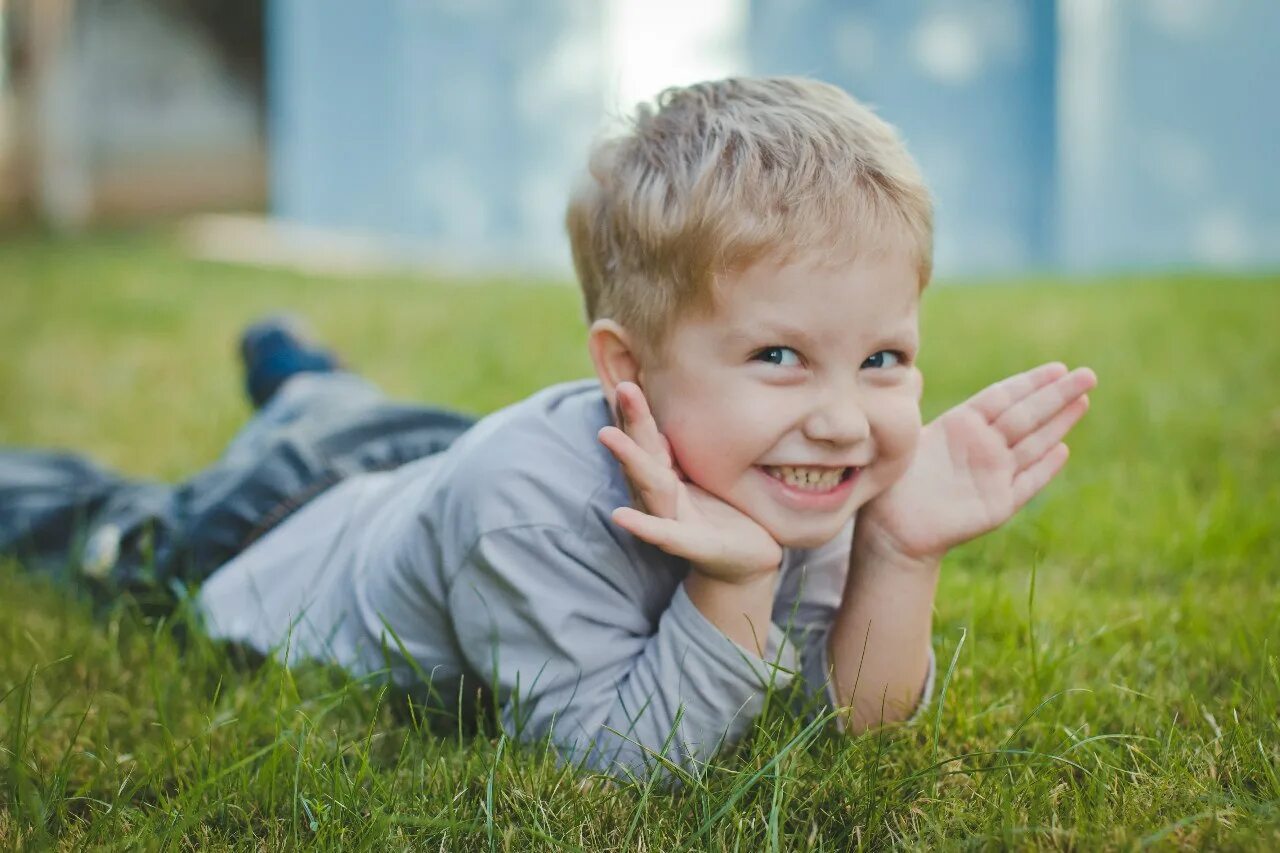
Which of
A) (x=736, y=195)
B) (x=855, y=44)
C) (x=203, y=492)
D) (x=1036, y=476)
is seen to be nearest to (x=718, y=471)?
(x=736, y=195)

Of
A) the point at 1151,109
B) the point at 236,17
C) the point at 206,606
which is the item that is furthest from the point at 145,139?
the point at 206,606

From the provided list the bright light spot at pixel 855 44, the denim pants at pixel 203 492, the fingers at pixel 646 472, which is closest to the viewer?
the fingers at pixel 646 472

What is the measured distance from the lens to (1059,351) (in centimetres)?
414

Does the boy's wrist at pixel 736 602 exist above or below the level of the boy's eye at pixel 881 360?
below

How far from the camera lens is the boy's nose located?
4.46ft

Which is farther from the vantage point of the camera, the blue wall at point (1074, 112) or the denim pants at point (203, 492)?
the blue wall at point (1074, 112)

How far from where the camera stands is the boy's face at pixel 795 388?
4.45 ft

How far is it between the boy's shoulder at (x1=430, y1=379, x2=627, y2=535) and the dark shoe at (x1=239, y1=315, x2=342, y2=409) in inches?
62.7

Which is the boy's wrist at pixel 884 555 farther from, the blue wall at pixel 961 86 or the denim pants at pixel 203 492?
the blue wall at pixel 961 86

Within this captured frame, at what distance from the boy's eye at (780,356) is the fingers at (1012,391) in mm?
354

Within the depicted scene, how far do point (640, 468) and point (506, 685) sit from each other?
1.19ft

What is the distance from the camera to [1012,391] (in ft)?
5.28

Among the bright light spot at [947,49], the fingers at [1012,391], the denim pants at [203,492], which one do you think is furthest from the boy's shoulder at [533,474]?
the bright light spot at [947,49]

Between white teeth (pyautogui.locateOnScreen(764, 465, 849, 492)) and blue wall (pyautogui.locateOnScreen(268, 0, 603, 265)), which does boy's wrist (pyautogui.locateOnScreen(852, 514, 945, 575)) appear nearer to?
white teeth (pyautogui.locateOnScreen(764, 465, 849, 492))
